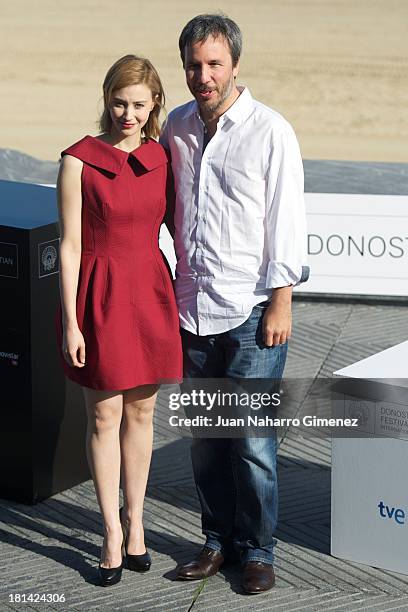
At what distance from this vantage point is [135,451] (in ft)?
13.5

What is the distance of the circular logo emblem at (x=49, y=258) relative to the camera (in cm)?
455

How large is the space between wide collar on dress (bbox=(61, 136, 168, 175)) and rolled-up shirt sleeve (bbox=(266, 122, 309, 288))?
40 centimetres

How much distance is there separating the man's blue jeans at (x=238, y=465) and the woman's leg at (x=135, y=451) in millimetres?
163

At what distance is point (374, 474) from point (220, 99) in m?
1.38

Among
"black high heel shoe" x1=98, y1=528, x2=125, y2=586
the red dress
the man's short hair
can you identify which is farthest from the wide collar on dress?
"black high heel shoe" x1=98, y1=528, x2=125, y2=586

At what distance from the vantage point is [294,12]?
43.1 ft

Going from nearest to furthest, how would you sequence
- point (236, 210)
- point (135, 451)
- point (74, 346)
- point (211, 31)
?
point (211, 31) < point (236, 210) < point (74, 346) < point (135, 451)

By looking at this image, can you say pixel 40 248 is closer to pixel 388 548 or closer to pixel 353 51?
pixel 388 548

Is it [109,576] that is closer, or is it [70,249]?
[70,249]

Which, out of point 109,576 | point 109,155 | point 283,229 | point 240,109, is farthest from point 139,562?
point 240,109

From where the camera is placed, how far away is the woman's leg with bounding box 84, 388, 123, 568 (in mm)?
3990

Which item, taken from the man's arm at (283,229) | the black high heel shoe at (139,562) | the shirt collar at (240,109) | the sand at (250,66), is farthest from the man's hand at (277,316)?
the sand at (250,66)

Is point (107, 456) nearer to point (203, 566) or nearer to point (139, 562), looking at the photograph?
point (139, 562)

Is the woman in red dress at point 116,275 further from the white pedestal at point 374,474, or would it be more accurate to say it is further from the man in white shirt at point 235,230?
the white pedestal at point 374,474
